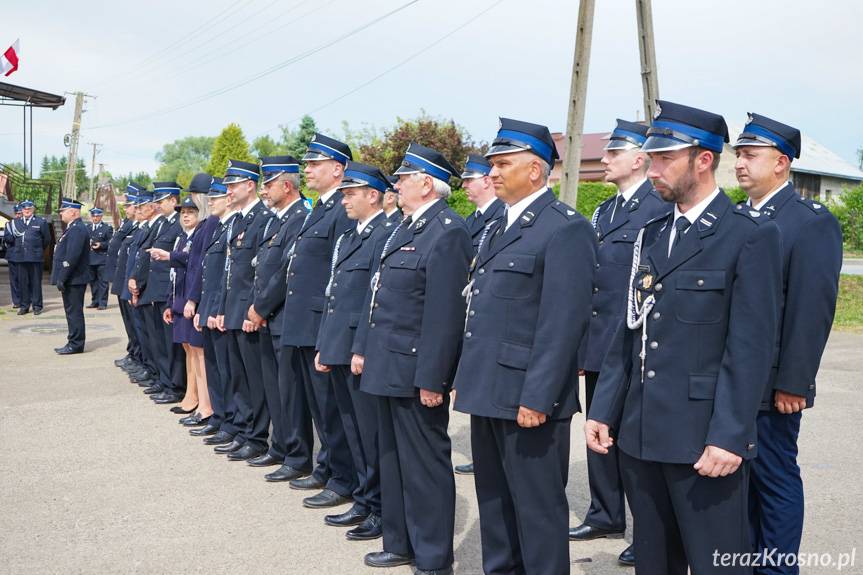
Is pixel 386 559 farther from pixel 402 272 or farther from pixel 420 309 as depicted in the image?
pixel 402 272

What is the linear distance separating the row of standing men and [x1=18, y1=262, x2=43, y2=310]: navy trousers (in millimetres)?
12329

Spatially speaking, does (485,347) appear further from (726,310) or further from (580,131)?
(580,131)

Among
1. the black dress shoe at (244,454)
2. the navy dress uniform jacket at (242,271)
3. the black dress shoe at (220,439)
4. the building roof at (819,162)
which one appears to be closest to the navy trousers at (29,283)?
the black dress shoe at (220,439)

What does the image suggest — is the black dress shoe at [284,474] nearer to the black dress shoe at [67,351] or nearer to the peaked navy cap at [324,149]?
the peaked navy cap at [324,149]

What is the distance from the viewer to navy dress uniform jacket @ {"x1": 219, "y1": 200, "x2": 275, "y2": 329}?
5.97 m

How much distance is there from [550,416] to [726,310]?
873 mm

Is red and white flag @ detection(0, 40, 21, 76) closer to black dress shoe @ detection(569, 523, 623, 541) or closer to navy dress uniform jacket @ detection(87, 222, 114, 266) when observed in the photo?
navy dress uniform jacket @ detection(87, 222, 114, 266)

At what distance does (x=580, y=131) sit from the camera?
1035cm

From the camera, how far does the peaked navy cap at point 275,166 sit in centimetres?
588

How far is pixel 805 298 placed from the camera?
11.0 feet

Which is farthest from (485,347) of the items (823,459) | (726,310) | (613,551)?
(823,459)

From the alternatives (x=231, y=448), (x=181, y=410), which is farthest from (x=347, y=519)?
(x=181, y=410)

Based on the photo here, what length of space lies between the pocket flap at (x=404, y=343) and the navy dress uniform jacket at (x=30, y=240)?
14.5 m

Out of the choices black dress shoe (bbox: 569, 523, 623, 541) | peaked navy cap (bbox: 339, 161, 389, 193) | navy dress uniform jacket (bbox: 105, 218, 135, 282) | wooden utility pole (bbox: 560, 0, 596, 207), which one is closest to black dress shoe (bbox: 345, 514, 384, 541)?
black dress shoe (bbox: 569, 523, 623, 541)
